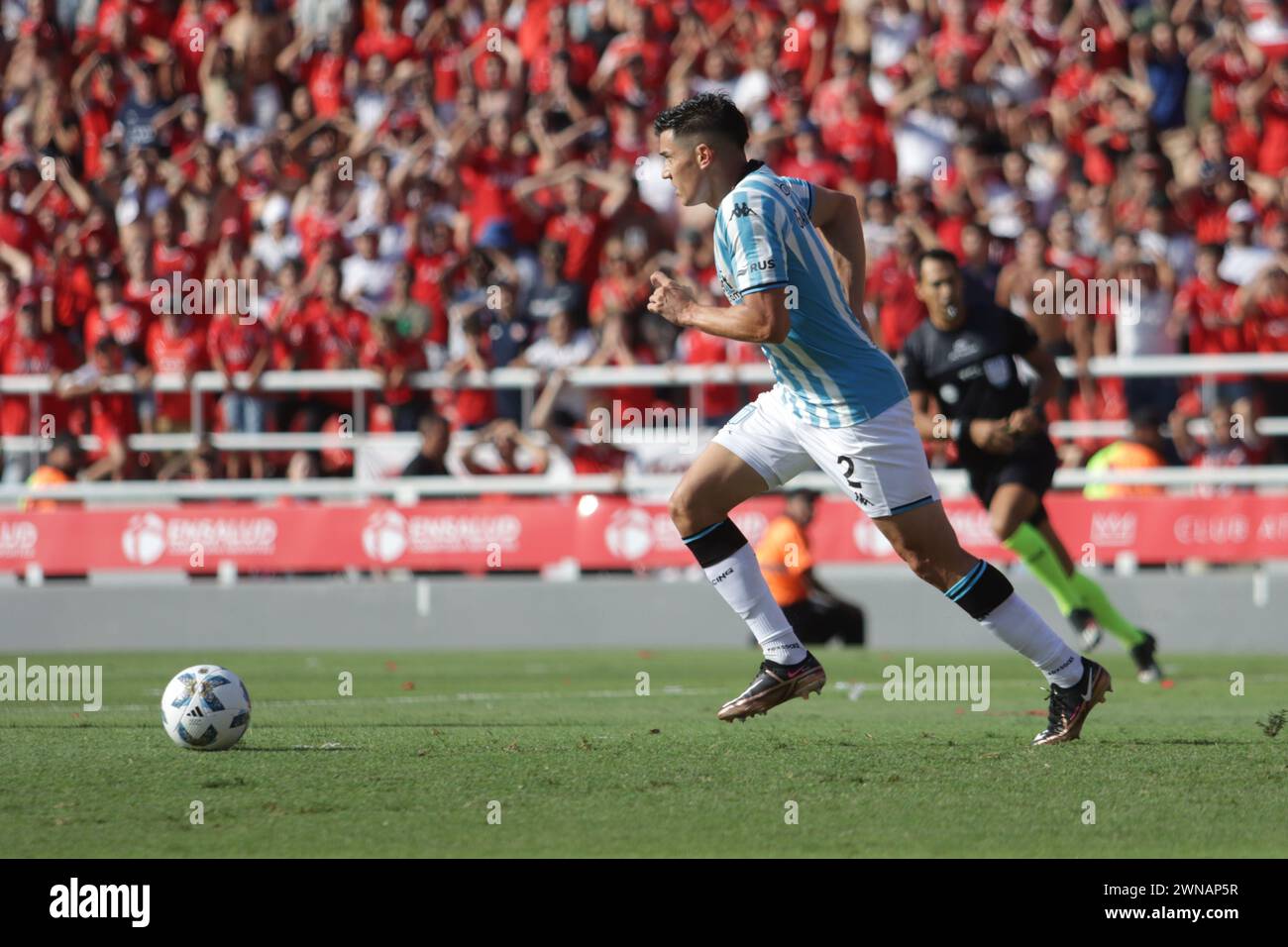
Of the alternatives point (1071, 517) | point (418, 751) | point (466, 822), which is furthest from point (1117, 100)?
point (466, 822)

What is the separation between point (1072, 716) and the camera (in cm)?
849

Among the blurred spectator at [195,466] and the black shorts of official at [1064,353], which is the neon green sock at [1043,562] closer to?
the black shorts of official at [1064,353]

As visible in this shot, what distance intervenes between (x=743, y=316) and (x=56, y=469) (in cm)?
1237

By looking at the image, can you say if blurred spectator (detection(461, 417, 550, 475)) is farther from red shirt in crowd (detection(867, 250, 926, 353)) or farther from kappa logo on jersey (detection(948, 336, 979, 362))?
kappa logo on jersey (detection(948, 336, 979, 362))

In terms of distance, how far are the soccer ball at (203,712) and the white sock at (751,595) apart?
2164 mm

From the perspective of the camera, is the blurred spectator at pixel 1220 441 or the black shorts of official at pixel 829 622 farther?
the blurred spectator at pixel 1220 441

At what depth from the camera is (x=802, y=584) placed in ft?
54.1

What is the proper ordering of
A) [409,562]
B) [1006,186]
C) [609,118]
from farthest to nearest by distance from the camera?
[609,118], [1006,186], [409,562]

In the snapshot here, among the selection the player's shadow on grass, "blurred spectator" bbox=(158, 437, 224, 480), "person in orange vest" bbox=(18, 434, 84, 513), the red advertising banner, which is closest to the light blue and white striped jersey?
the player's shadow on grass

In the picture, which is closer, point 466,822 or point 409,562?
point 466,822

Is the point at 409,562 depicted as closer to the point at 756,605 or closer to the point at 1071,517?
the point at 1071,517

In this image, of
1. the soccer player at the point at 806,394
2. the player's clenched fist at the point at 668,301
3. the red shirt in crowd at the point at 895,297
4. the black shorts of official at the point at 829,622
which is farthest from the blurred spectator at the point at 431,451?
the player's clenched fist at the point at 668,301

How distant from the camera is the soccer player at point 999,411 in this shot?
12141 mm

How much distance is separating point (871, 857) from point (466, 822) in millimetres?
1438
